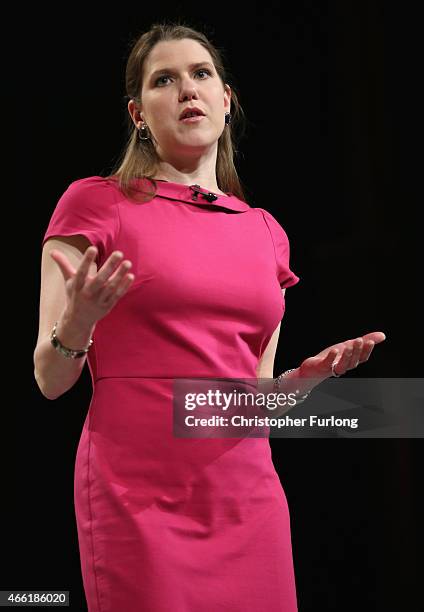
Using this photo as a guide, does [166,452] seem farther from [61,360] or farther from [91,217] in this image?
[91,217]

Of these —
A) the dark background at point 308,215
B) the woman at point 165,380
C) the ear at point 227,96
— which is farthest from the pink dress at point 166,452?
the dark background at point 308,215

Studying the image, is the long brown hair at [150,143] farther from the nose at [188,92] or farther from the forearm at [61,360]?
the forearm at [61,360]

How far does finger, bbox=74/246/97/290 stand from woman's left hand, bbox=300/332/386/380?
0.55 metres

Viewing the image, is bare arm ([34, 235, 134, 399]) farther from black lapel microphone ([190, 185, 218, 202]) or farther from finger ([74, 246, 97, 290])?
black lapel microphone ([190, 185, 218, 202])

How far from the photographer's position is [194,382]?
1.53 meters

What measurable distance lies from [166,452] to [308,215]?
136cm

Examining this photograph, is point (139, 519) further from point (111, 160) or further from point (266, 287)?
point (111, 160)

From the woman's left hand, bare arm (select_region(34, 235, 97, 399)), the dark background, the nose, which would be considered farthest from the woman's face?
the dark background

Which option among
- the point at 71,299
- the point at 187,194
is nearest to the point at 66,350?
the point at 71,299

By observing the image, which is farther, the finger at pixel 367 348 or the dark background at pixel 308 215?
the dark background at pixel 308 215

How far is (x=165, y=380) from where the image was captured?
1.51m

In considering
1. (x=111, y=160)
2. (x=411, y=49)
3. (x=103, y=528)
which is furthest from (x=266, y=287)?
(x=411, y=49)

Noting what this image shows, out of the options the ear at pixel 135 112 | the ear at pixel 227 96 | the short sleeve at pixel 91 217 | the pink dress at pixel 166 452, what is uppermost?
the ear at pixel 227 96

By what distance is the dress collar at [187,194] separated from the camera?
5.45 feet
